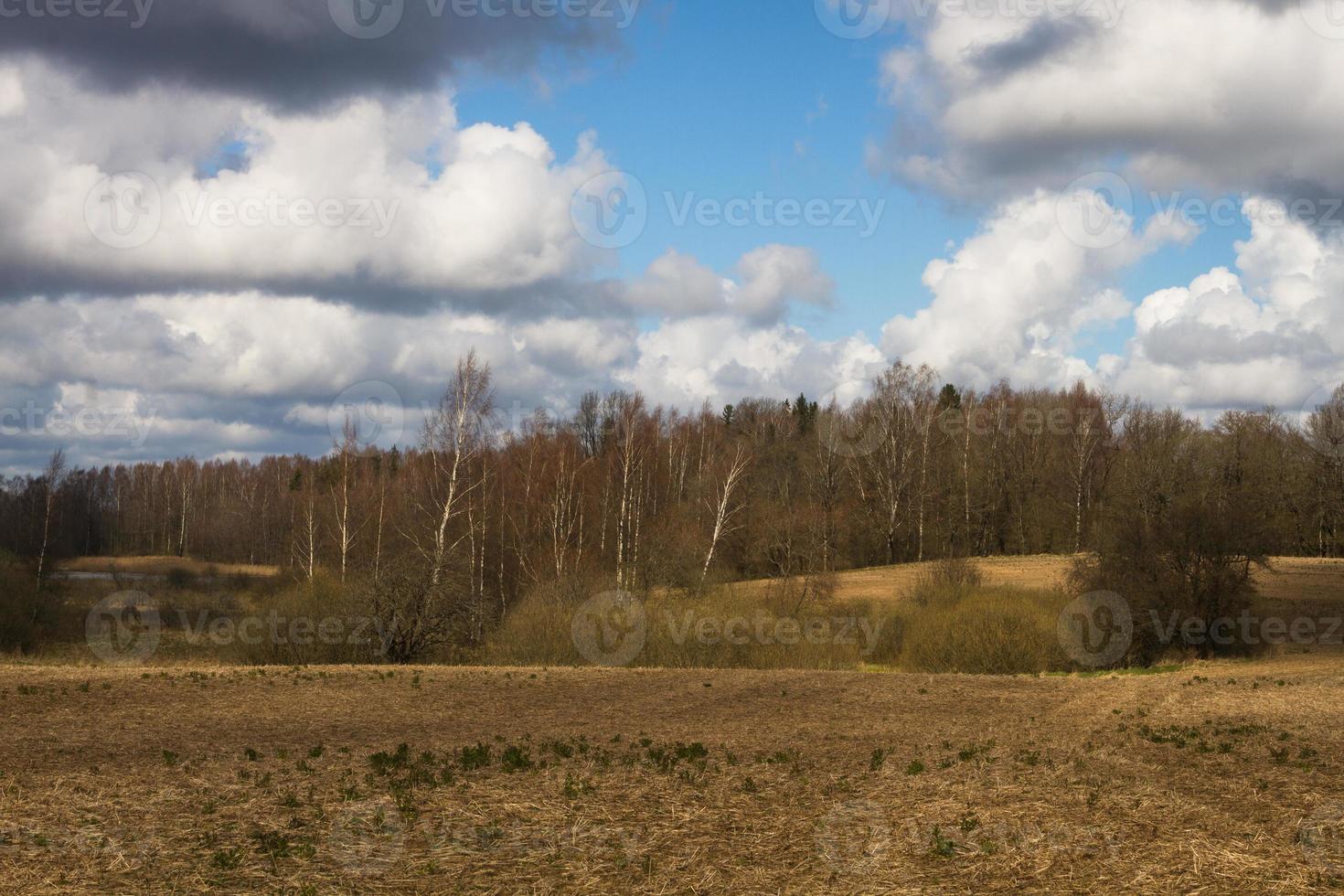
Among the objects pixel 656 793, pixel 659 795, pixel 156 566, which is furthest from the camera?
pixel 156 566

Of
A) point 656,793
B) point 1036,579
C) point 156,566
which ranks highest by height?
point 656,793

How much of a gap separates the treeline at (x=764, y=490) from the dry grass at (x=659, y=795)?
49.0ft

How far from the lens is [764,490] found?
6569 centimetres

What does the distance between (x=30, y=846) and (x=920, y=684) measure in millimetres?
17954

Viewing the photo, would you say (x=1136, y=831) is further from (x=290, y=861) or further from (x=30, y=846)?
(x=30, y=846)

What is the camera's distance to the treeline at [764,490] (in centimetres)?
3919

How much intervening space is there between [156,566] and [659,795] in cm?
8821

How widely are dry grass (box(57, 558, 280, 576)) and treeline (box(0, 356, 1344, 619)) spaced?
171 inches

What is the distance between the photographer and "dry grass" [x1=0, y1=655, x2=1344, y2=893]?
8047mm

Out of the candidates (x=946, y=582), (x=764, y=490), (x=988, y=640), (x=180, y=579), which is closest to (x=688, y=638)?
(x=988, y=640)

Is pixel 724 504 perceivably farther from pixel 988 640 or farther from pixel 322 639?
pixel 322 639

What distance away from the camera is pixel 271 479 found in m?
129

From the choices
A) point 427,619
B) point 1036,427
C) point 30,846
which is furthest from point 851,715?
point 1036,427

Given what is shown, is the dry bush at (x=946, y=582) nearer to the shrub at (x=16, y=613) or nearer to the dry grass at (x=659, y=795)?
the dry grass at (x=659, y=795)
